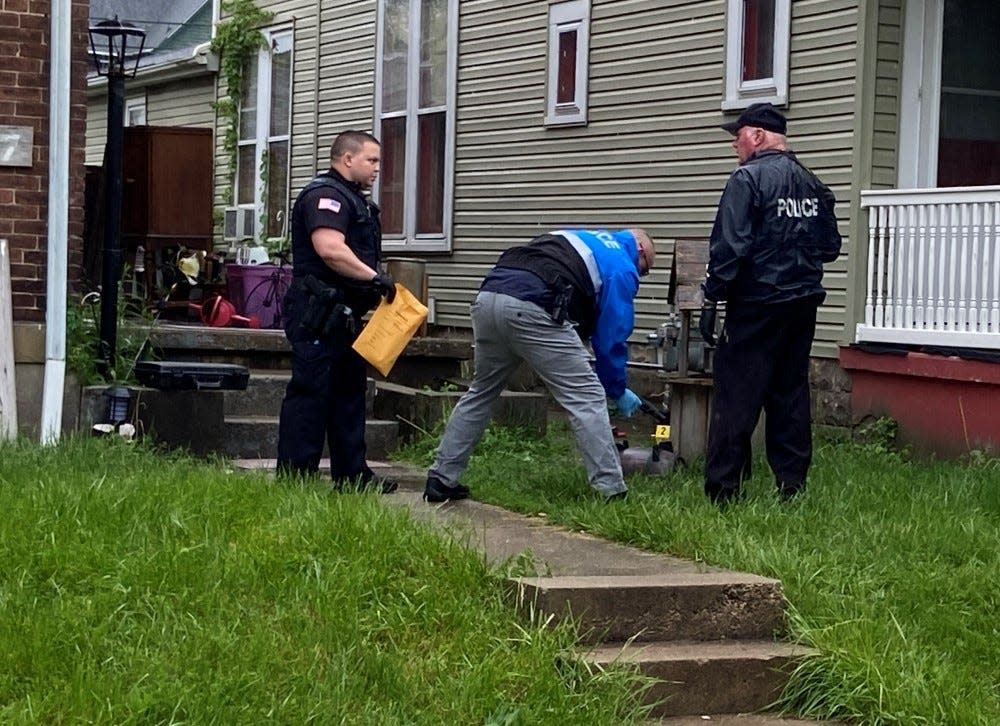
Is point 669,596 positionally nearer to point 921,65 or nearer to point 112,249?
point 112,249

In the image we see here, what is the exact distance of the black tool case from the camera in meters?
10.1

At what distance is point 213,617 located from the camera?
5535mm

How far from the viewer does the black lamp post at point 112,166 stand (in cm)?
1055

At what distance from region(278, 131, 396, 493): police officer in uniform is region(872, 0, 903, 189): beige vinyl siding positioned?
4.31m

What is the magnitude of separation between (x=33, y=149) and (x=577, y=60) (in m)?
5.38

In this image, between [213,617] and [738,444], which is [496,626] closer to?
[213,617]

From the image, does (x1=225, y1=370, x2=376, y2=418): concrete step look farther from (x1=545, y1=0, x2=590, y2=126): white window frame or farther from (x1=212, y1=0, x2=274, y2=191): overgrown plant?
(x1=212, y1=0, x2=274, y2=191): overgrown plant

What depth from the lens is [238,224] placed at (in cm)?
2016

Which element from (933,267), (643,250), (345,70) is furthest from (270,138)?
(643,250)

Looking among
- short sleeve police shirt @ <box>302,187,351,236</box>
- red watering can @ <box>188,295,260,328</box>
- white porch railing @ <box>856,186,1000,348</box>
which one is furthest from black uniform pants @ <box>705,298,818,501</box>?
red watering can @ <box>188,295,260,328</box>

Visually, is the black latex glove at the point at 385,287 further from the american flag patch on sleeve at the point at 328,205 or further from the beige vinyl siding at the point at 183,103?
the beige vinyl siding at the point at 183,103

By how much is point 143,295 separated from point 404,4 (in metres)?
3.87

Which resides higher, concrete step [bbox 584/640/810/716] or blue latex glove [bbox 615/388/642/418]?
blue latex glove [bbox 615/388/642/418]

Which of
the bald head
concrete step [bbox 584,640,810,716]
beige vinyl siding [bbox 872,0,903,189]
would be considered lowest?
concrete step [bbox 584,640,810,716]
